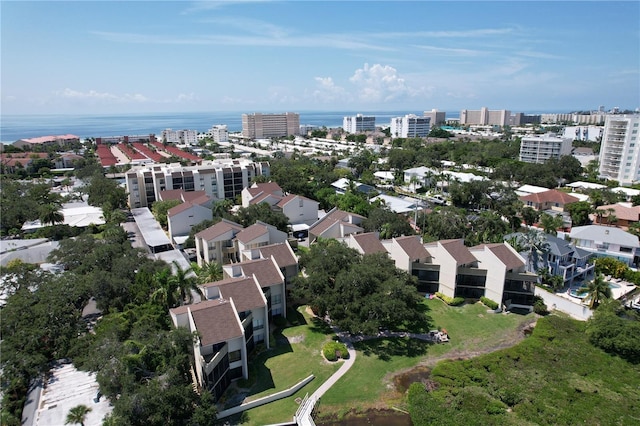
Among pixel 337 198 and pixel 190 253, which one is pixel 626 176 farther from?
pixel 190 253

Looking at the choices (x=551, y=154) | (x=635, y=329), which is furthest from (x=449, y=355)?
(x=551, y=154)

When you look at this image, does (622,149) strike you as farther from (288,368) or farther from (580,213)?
(288,368)

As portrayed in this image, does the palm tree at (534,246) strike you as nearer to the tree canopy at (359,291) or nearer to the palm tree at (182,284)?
the tree canopy at (359,291)

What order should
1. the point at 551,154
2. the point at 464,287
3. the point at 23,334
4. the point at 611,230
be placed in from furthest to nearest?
the point at 551,154 → the point at 611,230 → the point at 464,287 → the point at 23,334

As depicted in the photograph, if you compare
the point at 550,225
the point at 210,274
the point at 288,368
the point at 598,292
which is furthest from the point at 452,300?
the point at 210,274

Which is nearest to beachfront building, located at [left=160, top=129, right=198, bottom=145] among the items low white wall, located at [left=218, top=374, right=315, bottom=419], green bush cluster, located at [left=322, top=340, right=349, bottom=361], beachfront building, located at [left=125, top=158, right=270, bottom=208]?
beachfront building, located at [left=125, top=158, right=270, bottom=208]

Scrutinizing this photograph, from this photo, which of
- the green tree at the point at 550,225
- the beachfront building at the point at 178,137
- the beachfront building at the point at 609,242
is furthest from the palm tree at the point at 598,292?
the beachfront building at the point at 178,137
